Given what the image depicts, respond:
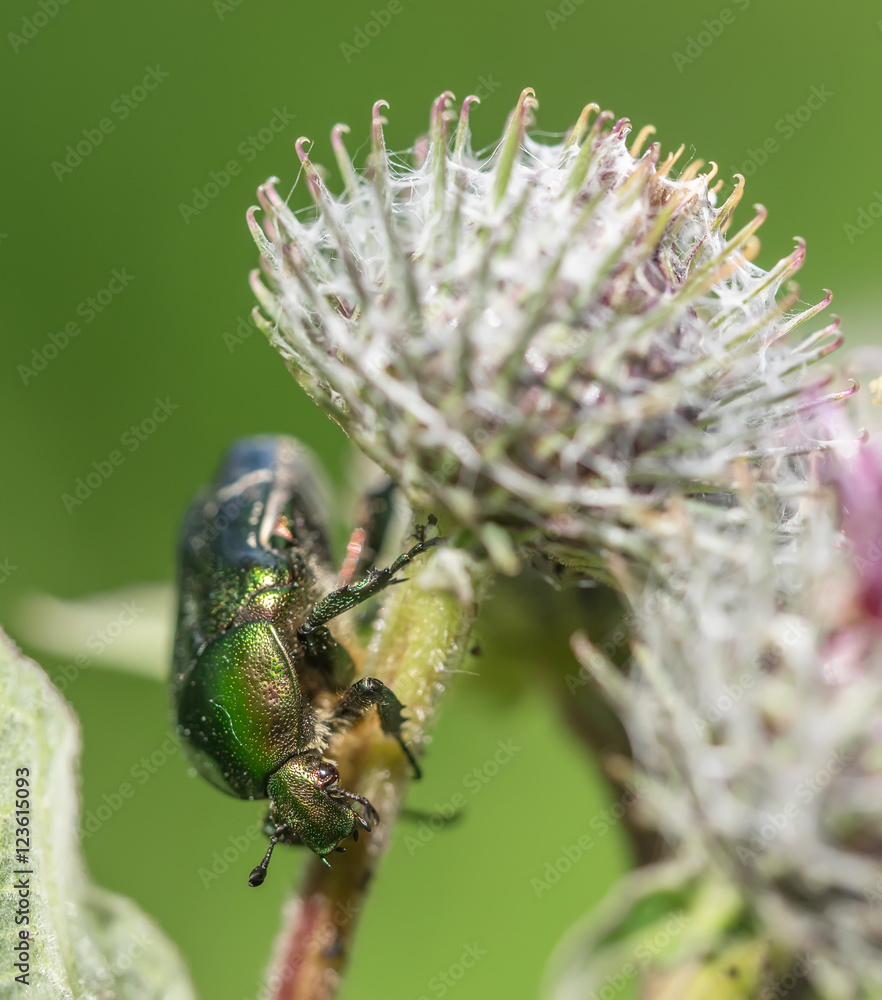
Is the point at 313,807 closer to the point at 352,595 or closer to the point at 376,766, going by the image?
the point at 376,766

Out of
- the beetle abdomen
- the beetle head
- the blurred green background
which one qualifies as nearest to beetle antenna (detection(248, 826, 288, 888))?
the beetle head

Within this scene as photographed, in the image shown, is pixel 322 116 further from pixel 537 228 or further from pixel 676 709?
pixel 676 709

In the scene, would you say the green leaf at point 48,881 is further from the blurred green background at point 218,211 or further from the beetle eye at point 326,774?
the blurred green background at point 218,211

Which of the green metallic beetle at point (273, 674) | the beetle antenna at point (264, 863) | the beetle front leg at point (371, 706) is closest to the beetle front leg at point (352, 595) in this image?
the green metallic beetle at point (273, 674)

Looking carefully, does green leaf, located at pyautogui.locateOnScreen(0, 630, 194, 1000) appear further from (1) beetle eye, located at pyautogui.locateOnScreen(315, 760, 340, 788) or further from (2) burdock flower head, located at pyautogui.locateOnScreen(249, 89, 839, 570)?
(2) burdock flower head, located at pyautogui.locateOnScreen(249, 89, 839, 570)

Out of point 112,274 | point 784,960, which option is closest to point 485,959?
point 784,960

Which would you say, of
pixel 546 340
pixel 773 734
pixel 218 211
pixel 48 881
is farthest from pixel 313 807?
pixel 218 211
